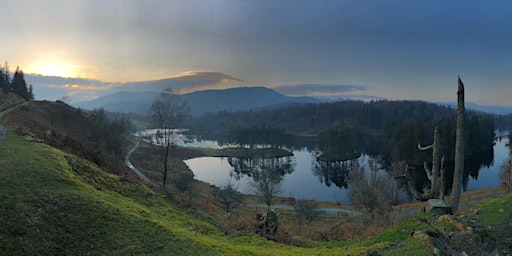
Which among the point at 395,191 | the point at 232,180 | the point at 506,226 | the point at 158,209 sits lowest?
the point at 232,180

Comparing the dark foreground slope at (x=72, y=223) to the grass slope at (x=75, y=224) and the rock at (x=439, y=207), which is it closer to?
the grass slope at (x=75, y=224)

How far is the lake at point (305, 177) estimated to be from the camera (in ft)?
205

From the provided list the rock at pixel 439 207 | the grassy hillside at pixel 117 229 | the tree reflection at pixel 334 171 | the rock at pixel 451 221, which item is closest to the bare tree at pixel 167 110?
the grassy hillside at pixel 117 229

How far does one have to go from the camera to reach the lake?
6249 centimetres

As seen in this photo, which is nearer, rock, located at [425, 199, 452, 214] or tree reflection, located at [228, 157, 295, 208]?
rock, located at [425, 199, 452, 214]

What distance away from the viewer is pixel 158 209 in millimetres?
A: 16312

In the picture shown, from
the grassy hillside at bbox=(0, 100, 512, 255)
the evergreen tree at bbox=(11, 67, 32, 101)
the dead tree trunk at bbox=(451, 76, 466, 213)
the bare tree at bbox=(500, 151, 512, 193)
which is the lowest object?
the bare tree at bbox=(500, 151, 512, 193)

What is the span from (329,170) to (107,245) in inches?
3128

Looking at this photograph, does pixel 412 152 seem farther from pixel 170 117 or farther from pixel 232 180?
pixel 170 117

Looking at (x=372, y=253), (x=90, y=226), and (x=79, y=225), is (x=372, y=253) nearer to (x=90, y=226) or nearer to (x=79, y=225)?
(x=90, y=226)

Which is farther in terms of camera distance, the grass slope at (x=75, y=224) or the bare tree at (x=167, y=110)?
the bare tree at (x=167, y=110)

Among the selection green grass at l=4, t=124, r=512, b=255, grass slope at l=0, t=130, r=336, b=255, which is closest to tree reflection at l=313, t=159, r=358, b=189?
green grass at l=4, t=124, r=512, b=255

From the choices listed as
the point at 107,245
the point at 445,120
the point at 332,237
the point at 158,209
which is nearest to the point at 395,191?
the point at 332,237

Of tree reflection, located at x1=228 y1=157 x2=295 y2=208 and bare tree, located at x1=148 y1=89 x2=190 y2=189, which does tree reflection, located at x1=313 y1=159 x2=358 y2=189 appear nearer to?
tree reflection, located at x1=228 y1=157 x2=295 y2=208
